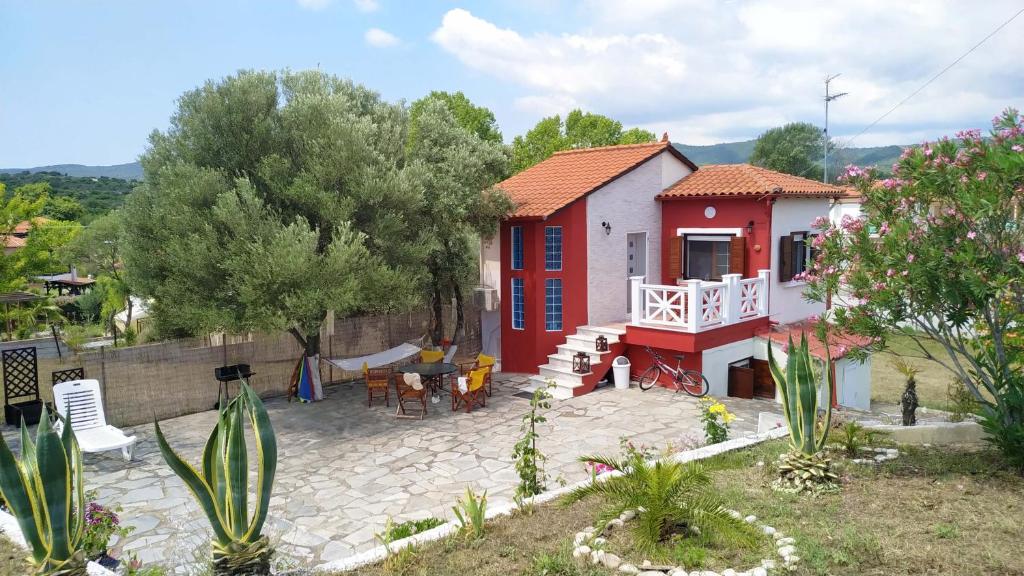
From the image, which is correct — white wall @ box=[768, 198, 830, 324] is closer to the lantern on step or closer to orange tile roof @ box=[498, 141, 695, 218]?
orange tile roof @ box=[498, 141, 695, 218]

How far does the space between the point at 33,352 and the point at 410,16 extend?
9608 millimetres

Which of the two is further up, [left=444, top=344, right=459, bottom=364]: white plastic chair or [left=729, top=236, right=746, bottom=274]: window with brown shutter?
[left=729, top=236, right=746, bottom=274]: window with brown shutter

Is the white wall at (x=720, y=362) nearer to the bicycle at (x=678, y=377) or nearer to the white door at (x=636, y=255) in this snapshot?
the bicycle at (x=678, y=377)

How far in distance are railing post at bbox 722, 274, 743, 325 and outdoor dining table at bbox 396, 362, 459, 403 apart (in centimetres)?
552

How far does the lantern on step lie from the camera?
521 inches

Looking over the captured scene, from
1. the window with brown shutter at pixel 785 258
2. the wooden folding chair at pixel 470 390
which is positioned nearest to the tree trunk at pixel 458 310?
the wooden folding chair at pixel 470 390

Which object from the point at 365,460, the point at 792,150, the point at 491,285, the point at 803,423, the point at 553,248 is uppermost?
the point at 792,150

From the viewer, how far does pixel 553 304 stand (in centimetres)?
1441

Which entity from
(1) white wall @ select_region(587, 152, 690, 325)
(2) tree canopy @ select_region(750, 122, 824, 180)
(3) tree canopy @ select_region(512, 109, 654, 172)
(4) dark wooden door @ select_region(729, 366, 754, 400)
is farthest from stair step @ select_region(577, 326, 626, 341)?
(2) tree canopy @ select_region(750, 122, 824, 180)

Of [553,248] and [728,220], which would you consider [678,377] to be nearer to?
[553,248]

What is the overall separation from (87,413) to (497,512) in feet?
22.9

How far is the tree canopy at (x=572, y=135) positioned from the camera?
4109 centimetres

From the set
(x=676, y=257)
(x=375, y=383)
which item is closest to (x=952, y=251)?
(x=676, y=257)

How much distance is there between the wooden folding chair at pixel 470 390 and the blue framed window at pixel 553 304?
2.59 m
